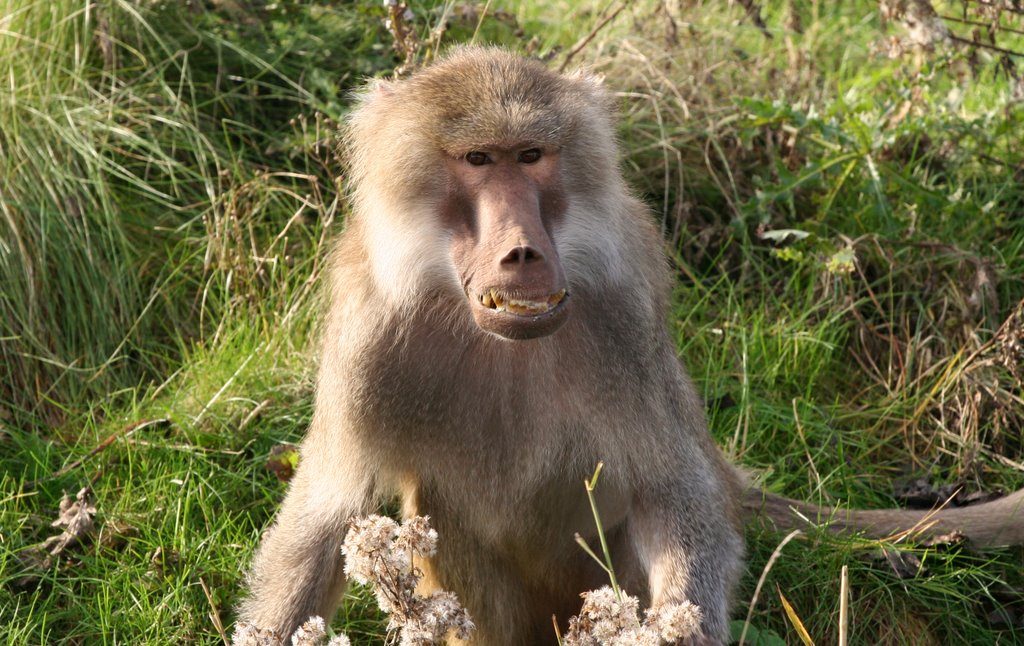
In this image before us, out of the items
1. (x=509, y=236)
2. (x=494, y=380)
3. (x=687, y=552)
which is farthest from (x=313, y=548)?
(x=509, y=236)

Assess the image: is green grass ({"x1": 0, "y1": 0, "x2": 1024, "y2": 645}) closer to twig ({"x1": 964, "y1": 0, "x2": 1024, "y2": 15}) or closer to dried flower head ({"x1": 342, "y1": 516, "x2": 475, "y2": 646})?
twig ({"x1": 964, "y1": 0, "x2": 1024, "y2": 15})

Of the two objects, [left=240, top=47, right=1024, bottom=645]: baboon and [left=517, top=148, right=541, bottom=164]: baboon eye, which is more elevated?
[left=517, top=148, right=541, bottom=164]: baboon eye

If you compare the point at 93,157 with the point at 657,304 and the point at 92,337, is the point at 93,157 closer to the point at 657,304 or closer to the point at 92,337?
→ the point at 92,337

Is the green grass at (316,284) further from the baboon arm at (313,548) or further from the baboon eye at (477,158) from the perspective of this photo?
the baboon eye at (477,158)

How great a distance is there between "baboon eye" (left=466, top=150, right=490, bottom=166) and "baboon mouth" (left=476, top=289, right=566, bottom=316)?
35 cm

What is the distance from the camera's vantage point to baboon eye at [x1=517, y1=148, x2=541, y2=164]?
2.99m

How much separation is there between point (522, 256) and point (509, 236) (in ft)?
0.23

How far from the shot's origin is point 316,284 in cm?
480

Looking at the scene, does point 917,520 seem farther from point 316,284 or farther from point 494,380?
point 316,284

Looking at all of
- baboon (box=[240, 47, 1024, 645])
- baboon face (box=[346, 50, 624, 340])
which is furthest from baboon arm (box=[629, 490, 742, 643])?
baboon face (box=[346, 50, 624, 340])

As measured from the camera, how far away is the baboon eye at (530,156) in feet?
9.80

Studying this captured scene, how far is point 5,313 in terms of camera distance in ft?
15.2

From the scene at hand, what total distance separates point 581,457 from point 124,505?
166 centimetres

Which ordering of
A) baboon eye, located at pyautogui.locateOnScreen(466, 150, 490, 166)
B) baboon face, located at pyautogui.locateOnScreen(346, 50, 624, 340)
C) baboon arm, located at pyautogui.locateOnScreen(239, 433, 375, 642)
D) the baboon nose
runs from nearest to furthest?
the baboon nose < baboon face, located at pyautogui.locateOnScreen(346, 50, 624, 340) < baboon eye, located at pyautogui.locateOnScreen(466, 150, 490, 166) < baboon arm, located at pyautogui.locateOnScreen(239, 433, 375, 642)
